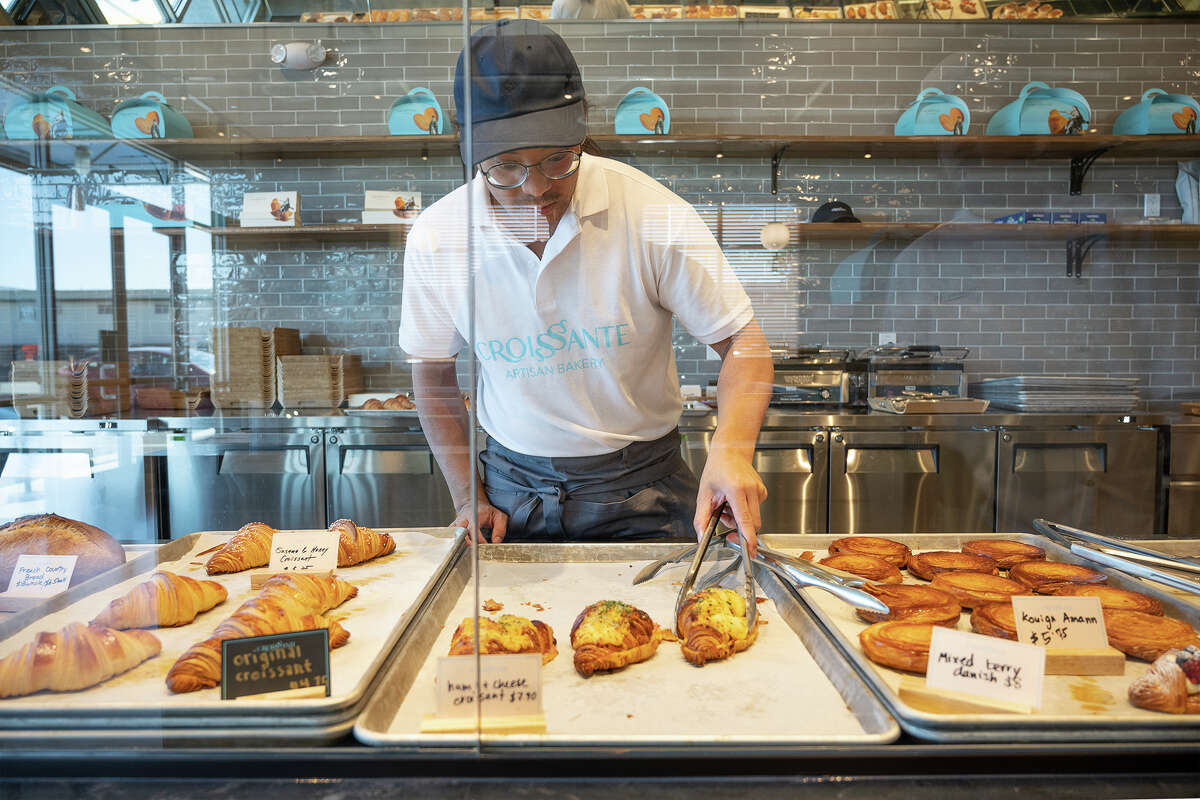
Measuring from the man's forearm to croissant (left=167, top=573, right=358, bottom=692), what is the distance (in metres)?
0.26

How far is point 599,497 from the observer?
4.97ft

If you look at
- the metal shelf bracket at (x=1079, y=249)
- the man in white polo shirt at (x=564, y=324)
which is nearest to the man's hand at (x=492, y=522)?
the man in white polo shirt at (x=564, y=324)

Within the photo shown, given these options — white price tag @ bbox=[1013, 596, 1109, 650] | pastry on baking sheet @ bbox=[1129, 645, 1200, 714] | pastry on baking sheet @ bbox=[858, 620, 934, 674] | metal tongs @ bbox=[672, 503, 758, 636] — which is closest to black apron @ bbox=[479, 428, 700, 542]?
metal tongs @ bbox=[672, 503, 758, 636]

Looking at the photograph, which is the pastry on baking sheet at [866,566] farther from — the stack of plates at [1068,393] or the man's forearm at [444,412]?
the man's forearm at [444,412]

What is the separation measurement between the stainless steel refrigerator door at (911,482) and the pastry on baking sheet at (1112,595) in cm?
33

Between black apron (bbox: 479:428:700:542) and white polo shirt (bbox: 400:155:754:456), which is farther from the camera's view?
black apron (bbox: 479:428:700:542)

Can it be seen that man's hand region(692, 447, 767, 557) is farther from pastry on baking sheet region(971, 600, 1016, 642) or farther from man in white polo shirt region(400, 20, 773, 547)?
pastry on baking sheet region(971, 600, 1016, 642)

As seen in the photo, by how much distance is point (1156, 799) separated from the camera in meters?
0.66

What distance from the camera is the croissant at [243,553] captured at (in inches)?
46.8

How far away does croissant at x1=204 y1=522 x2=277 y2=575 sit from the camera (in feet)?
3.90

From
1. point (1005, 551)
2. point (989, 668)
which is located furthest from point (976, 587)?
point (989, 668)

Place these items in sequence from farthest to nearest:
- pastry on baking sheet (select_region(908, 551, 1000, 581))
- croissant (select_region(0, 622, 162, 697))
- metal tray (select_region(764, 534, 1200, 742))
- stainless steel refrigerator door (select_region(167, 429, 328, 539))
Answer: pastry on baking sheet (select_region(908, 551, 1000, 581)) → stainless steel refrigerator door (select_region(167, 429, 328, 539)) → croissant (select_region(0, 622, 162, 697)) → metal tray (select_region(764, 534, 1200, 742))

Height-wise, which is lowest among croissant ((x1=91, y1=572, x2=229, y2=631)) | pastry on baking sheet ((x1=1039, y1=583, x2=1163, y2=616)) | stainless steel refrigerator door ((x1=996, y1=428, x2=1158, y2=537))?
pastry on baking sheet ((x1=1039, y1=583, x2=1163, y2=616))

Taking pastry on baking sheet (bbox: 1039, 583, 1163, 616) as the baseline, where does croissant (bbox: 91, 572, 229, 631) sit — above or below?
above
